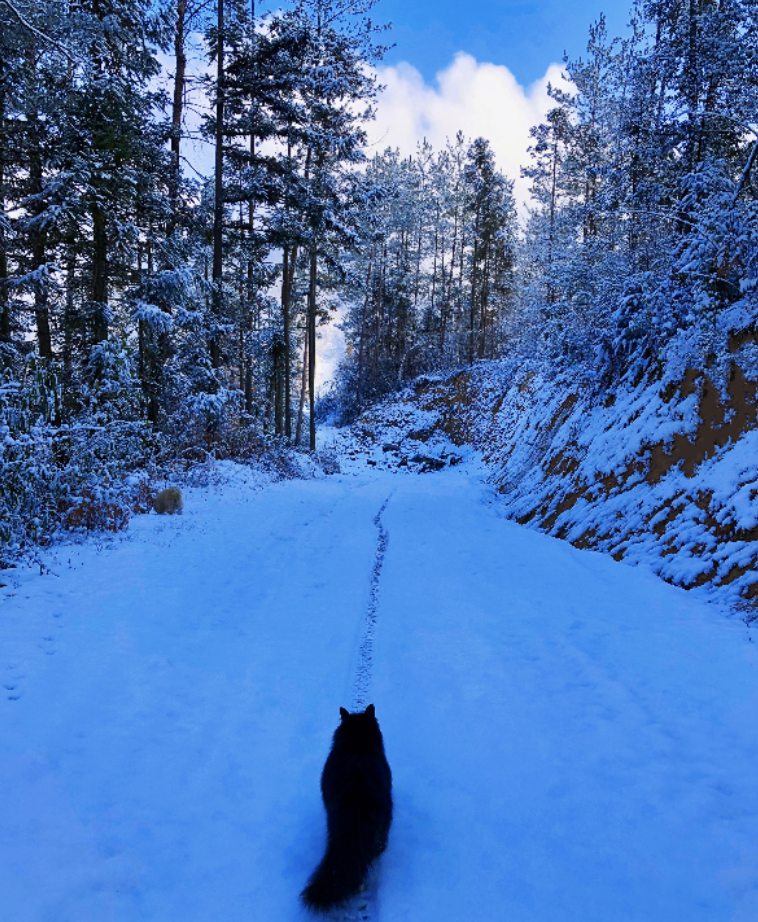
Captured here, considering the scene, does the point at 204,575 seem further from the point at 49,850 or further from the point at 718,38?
the point at 718,38

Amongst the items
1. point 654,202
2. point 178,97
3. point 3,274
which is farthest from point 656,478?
point 178,97

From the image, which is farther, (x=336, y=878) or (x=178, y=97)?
(x=178, y=97)

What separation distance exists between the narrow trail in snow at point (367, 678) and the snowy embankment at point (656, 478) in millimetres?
3353

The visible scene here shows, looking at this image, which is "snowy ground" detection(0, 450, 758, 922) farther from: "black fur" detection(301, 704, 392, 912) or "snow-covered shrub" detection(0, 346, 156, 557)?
"snow-covered shrub" detection(0, 346, 156, 557)

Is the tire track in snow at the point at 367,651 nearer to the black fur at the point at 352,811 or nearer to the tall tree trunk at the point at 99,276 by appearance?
the black fur at the point at 352,811

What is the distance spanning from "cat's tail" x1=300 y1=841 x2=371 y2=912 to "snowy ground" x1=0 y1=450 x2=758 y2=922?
0.75ft

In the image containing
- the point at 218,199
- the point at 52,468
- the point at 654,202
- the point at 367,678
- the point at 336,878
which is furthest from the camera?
the point at 218,199

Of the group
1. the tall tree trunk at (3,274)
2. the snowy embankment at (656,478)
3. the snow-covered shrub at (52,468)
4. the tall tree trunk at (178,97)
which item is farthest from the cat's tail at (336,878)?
the tall tree trunk at (178,97)

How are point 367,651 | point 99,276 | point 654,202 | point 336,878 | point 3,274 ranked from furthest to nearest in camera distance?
A: 1. point 654,202
2. point 99,276
3. point 3,274
4. point 367,651
5. point 336,878

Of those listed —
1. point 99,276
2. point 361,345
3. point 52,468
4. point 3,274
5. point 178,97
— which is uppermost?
point 178,97

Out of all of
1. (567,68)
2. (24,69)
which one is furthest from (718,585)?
(567,68)

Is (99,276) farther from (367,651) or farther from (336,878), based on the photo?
(336,878)

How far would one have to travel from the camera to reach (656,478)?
24.7ft

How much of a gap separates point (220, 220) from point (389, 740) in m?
16.4
